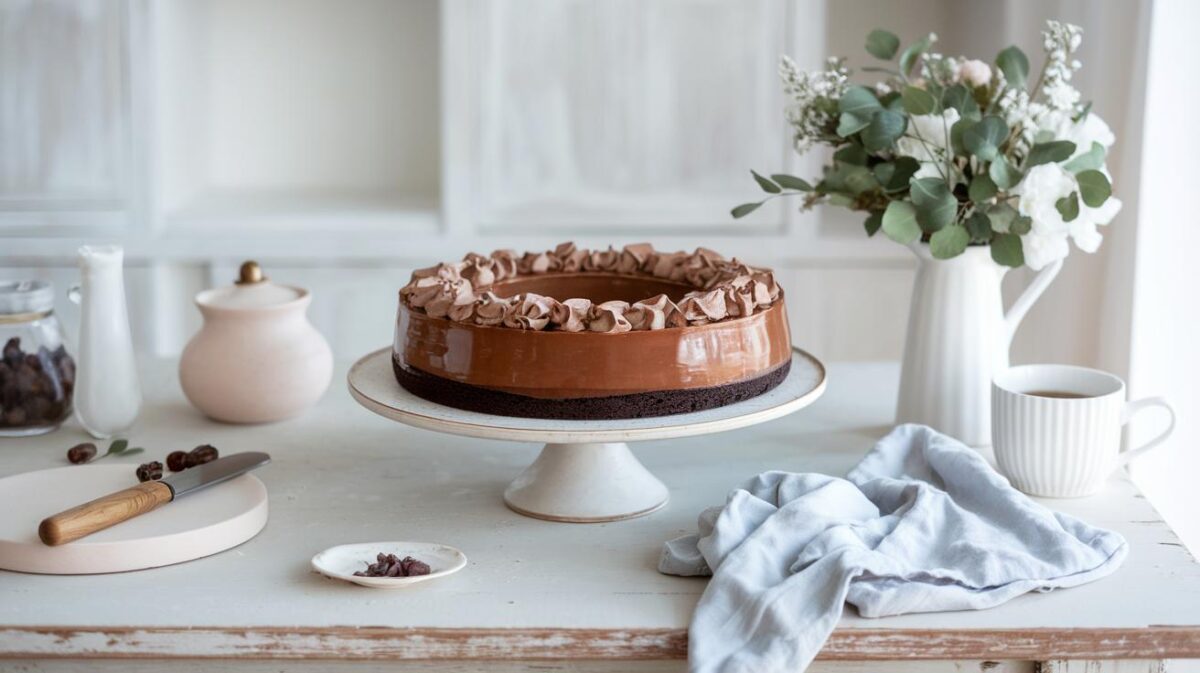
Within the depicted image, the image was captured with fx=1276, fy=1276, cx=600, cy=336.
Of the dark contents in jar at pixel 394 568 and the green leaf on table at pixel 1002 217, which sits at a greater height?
the green leaf on table at pixel 1002 217

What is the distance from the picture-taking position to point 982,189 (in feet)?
3.95

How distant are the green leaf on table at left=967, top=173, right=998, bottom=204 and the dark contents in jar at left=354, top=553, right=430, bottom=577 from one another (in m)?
0.62

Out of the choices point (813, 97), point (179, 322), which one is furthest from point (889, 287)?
point (179, 322)

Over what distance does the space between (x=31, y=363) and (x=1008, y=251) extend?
0.98m

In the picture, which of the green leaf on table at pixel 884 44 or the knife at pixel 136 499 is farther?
the green leaf on table at pixel 884 44

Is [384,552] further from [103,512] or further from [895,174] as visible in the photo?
[895,174]

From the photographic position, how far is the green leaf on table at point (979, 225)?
Answer: 48.4 inches

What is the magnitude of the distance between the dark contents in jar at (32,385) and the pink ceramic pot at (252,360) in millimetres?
121

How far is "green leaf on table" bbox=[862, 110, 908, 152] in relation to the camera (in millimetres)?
1226

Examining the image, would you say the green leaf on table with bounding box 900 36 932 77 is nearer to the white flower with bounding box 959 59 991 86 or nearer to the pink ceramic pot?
the white flower with bounding box 959 59 991 86

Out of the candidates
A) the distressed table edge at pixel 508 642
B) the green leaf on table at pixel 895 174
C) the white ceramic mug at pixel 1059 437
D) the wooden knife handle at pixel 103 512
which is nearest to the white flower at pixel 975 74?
the green leaf on table at pixel 895 174

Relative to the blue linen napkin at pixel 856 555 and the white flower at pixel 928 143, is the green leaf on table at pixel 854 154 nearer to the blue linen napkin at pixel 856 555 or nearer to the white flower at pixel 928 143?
the white flower at pixel 928 143

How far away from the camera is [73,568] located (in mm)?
968

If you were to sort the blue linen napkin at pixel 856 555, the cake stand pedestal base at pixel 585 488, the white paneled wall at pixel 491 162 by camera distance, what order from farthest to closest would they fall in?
the white paneled wall at pixel 491 162
the cake stand pedestal base at pixel 585 488
the blue linen napkin at pixel 856 555
